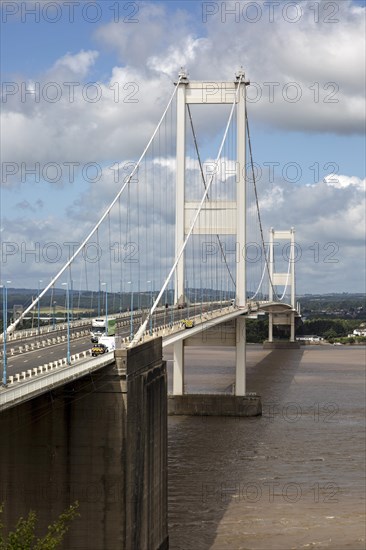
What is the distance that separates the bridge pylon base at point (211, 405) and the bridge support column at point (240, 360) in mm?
967

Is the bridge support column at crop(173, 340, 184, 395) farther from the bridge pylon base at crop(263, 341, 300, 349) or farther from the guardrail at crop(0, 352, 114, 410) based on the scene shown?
the bridge pylon base at crop(263, 341, 300, 349)

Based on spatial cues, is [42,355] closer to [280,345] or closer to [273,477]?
[273,477]

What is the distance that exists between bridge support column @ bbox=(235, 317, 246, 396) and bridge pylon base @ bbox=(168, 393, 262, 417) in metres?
0.97

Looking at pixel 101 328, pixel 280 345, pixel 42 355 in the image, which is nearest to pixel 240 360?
pixel 101 328

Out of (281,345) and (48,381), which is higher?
(48,381)

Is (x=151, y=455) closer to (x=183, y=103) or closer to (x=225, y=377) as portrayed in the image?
(x=183, y=103)

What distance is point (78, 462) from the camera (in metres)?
20.4

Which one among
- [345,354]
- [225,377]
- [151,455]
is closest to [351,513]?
[151,455]

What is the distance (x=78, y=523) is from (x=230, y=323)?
98.5ft

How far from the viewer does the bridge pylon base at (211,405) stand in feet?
148

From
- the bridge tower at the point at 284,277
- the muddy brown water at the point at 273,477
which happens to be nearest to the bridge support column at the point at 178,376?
the muddy brown water at the point at 273,477

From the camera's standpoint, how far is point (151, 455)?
74.3 feet

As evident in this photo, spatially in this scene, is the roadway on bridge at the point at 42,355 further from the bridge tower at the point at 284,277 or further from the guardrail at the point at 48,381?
the bridge tower at the point at 284,277

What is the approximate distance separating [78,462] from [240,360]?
91.3ft
